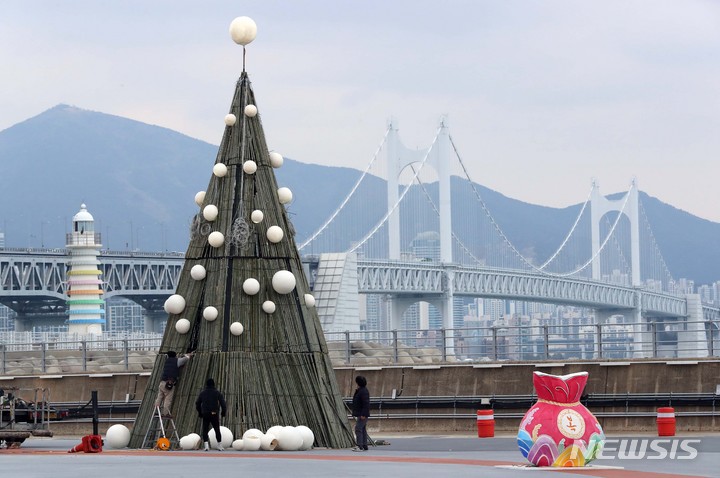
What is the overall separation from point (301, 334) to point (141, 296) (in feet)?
310

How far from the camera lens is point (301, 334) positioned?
771 inches

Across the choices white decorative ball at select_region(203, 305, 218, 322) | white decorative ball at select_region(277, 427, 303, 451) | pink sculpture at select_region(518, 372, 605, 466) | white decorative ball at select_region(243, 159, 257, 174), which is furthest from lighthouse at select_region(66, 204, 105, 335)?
pink sculpture at select_region(518, 372, 605, 466)

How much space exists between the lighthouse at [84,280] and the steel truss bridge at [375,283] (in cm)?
1858

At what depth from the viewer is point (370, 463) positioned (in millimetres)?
16047

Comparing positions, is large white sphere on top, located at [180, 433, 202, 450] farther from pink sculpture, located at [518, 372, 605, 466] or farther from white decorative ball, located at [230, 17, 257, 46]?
white decorative ball, located at [230, 17, 257, 46]

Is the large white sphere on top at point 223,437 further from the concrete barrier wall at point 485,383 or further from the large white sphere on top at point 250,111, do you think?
the concrete barrier wall at point 485,383

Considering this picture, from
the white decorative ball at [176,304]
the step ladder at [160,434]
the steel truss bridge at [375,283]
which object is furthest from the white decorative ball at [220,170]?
the steel truss bridge at [375,283]

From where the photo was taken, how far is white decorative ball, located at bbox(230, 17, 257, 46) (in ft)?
67.3

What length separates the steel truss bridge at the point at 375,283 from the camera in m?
96.8

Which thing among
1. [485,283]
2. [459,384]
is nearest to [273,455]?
[459,384]

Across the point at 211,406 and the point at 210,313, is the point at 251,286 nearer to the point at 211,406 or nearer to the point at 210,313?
the point at 210,313

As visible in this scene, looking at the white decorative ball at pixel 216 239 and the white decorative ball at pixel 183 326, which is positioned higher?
the white decorative ball at pixel 216 239

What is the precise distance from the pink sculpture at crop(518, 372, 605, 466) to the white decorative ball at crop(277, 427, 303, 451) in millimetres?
3691

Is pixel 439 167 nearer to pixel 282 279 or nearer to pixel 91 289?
pixel 91 289
